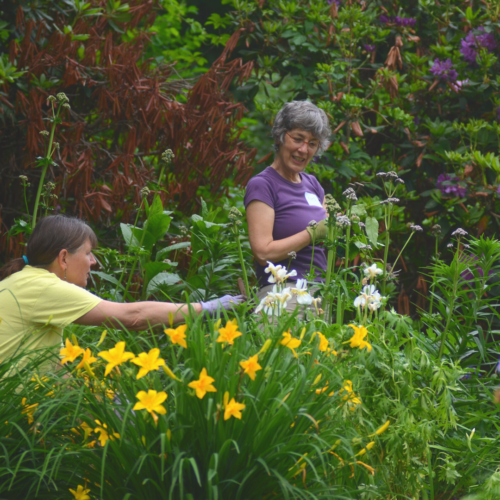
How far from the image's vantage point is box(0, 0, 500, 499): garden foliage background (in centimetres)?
186

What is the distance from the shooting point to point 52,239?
2582 millimetres

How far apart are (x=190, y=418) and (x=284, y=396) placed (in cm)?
28

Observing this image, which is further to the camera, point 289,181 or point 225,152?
point 225,152

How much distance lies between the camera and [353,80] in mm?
4969

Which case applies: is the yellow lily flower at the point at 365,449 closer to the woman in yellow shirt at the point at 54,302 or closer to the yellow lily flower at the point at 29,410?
the woman in yellow shirt at the point at 54,302

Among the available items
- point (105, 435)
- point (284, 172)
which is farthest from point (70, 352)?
point (284, 172)

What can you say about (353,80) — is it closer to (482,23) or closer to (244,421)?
(482,23)

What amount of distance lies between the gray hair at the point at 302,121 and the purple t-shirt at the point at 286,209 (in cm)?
26

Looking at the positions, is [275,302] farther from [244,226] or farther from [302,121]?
[244,226]

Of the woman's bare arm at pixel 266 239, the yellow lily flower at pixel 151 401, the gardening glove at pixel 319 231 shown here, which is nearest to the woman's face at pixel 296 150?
the woman's bare arm at pixel 266 239

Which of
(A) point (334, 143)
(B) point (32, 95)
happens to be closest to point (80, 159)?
(B) point (32, 95)

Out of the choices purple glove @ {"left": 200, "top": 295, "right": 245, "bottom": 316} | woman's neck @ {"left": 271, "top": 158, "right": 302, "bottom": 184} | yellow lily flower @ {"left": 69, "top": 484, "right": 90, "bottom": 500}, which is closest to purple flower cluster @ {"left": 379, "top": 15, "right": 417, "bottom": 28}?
woman's neck @ {"left": 271, "top": 158, "right": 302, "bottom": 184}

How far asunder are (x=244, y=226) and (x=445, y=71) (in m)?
1.88

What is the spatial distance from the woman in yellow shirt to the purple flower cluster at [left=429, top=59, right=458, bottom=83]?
3001 millimetres
